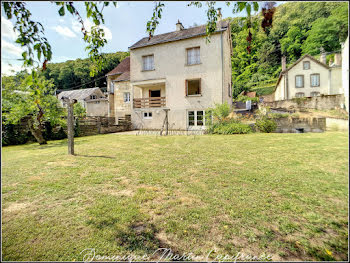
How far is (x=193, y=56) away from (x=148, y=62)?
429 centimetres

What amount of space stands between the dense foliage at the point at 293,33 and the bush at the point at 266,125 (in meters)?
3.56

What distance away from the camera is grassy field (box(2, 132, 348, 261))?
4.75 ft

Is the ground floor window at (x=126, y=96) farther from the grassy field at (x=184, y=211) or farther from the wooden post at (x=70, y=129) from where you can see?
the grassy field at (x=184, y=211)

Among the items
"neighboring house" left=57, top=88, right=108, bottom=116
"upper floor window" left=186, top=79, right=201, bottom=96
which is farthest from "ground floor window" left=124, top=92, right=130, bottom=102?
"neighboring house" left=57, top=88, right=108, bottom=116

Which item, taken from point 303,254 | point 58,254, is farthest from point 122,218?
point 303,254

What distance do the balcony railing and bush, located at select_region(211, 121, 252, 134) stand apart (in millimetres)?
6251

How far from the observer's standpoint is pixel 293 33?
405 centimetres

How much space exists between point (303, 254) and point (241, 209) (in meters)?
0.72

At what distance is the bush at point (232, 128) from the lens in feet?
30.5

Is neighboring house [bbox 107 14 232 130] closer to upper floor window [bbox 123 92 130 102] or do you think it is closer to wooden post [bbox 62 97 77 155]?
upper floor window [bbox 123 92 130 102]

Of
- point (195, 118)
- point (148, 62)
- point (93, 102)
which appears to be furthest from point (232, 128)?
point (93, 102)

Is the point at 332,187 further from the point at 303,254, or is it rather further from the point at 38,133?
the point at 38,133

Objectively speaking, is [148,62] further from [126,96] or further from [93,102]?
[93,102]

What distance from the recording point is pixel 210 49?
41.2 ft
